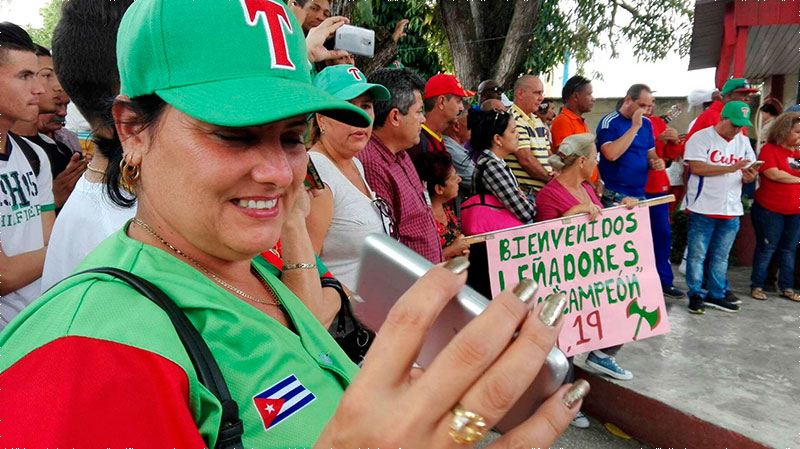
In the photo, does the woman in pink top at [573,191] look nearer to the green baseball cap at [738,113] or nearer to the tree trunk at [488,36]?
the green baseball cap at [738,113]

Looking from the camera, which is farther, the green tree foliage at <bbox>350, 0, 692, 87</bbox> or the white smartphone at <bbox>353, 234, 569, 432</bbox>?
the green tree foliage at <bbox>350, 0, 692, 87</bbox>

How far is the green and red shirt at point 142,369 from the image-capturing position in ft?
2.19

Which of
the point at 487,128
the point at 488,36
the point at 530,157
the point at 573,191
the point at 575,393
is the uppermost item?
the point at 488,36

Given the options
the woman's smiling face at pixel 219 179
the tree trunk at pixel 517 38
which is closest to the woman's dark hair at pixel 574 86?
the tree trunk at pixel 517 38

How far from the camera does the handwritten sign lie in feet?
12.9

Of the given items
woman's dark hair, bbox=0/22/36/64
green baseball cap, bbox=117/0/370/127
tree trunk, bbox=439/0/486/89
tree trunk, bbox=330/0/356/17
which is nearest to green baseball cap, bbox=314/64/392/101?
woman's dark hair, bbox=0/22/36/64

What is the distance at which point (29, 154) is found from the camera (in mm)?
2490

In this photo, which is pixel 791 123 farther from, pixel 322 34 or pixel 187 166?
pixel 187 166

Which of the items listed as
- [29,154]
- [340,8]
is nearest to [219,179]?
[29,154]

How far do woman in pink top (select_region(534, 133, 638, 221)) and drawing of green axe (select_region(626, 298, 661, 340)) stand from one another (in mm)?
741

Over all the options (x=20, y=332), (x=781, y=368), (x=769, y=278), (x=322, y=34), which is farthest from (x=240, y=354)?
(x=769, y=278)

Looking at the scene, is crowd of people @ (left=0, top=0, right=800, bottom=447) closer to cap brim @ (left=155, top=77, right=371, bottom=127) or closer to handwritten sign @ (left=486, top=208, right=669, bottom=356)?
cap brim @ (left=155, top=77, right=371, bottom=127)

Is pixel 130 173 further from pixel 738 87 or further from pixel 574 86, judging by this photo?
pixel 738 87

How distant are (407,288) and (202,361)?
0.32 m
